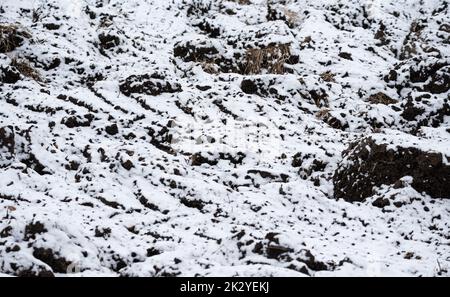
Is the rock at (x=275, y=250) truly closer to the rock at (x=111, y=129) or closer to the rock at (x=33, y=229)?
the rock at (x=33, y=229)

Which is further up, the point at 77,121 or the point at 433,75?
the point at 433,75

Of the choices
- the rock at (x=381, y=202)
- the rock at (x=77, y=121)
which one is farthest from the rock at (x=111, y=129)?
the rock at (x=381, y=202)

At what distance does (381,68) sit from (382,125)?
2.92m

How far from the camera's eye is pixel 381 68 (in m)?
10.9

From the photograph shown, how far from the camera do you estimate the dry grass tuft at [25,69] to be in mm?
9312

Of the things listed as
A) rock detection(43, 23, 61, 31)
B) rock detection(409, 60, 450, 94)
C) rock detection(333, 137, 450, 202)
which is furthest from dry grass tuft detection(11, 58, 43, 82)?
rock detection(409, 60, 450, 94)

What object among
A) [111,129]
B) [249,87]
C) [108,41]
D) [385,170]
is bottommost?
[111,129]

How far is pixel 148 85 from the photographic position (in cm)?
942

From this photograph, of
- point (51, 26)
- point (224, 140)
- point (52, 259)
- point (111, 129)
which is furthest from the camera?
point (51, 26)

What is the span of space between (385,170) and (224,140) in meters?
3.15

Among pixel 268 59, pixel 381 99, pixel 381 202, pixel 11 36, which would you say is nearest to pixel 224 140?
pixel 381 202

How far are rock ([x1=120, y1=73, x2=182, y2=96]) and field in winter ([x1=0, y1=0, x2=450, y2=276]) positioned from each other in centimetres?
4

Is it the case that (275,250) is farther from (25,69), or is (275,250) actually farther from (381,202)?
(25,69)
